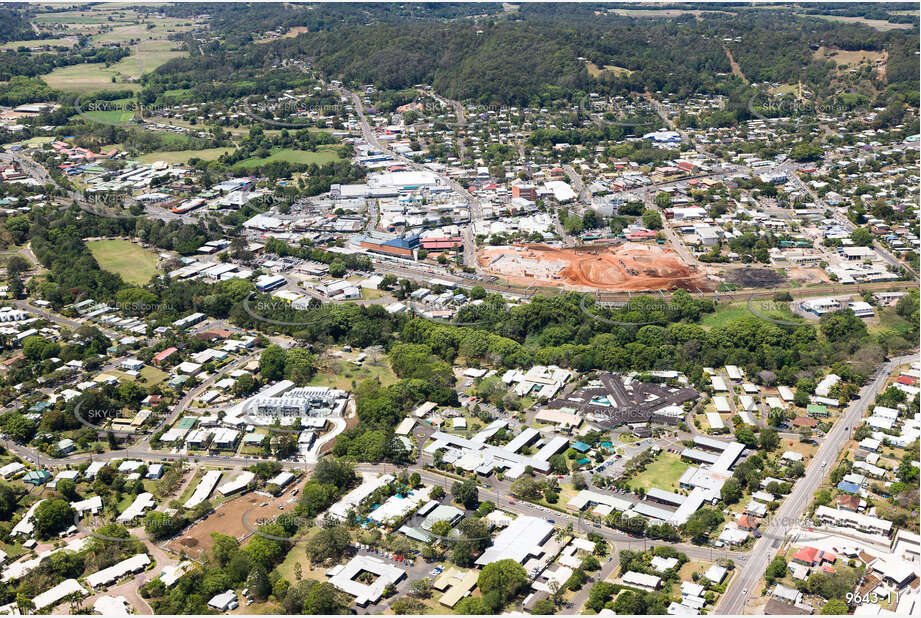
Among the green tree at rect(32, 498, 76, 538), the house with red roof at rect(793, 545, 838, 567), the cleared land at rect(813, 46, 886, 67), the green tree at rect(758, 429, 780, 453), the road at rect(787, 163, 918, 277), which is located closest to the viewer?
the house with red roof at rect(793, 545, 838, 567)

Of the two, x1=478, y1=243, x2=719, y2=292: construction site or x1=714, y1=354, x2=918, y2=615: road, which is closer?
x1=714, y1=354, x2=918, y2=615: road

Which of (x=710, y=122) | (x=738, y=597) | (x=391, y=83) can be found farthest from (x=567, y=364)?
(x=391, y=83)

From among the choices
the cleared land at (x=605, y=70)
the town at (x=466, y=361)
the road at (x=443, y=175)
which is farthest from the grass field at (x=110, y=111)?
the cleared land at (x=605, y=70)

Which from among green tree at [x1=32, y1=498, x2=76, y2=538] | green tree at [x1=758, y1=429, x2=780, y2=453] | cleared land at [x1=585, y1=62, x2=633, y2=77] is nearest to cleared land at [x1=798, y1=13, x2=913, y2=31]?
cleared land at [x1=585, y1=62, x2=633, y2=77]

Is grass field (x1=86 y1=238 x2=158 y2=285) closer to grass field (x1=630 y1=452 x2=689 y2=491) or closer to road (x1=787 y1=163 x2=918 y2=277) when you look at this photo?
grass field (x1=630 y1=452 x2=689 y2=491)

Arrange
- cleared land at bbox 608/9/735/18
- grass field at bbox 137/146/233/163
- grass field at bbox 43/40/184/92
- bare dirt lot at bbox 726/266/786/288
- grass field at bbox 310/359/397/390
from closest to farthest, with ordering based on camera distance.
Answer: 1. grass field at bbox 310/359/397/390
2. bare dirt lot at bbox 726/266/786/288
3. grass field at bbox 137/146/233/163
4. grass field at bbox 43/40/184/92
5. cleared land at bbox 608/9/735/18

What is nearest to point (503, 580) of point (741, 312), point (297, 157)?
point (741, 312)

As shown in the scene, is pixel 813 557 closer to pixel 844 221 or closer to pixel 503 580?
pixel 503 580

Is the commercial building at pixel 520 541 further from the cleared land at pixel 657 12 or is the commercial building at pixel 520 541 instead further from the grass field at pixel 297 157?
the cleared land at pixel 657 12
